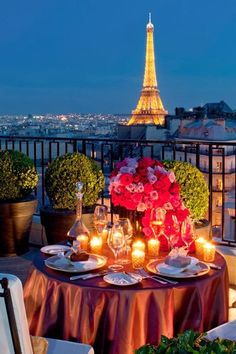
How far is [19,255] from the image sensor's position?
5344mm

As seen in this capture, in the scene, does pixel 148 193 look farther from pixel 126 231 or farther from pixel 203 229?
pixel 203 229

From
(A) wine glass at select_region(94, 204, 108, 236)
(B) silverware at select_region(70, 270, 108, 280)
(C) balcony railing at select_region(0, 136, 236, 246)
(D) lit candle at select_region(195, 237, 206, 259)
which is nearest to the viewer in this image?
(B) silverware at select_region(70, 270, 108, 280)

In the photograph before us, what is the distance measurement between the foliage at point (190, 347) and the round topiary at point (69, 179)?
3.38 m

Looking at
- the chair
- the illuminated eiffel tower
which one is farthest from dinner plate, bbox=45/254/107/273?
the illuminated eiffel tower

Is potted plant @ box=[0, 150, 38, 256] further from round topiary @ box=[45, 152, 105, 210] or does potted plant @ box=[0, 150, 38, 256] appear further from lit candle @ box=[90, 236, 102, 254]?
lit candle @ box=[90, 236, 102, 254]

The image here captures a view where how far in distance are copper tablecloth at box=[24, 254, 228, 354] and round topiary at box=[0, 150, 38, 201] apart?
2.58m

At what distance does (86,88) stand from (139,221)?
2822 inches

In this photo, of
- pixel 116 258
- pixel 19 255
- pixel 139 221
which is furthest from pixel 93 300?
pixel 19 255

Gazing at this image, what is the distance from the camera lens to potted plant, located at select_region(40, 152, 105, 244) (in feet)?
15.7

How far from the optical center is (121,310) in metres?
2.46

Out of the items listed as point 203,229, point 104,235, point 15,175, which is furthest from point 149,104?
point 104,235

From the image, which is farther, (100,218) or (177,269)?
(100,218)

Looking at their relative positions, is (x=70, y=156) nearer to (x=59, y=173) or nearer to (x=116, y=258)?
(x=59, y=173)

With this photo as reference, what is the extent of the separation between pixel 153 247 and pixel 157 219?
0.17 metres
